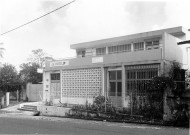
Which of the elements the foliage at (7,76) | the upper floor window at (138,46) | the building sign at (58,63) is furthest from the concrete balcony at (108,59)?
the foliage at (7,76)

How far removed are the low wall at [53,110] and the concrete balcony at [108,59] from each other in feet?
13.3

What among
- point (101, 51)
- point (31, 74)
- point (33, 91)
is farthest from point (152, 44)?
point (31, 74)

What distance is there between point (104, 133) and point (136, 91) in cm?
698

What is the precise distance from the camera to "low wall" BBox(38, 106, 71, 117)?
18617mm

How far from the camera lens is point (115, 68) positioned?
19203 millimetres

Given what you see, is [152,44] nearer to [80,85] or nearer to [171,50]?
[171,50]

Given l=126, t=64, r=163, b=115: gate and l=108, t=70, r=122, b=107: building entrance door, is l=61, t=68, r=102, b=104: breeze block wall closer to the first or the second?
l=108, t=70, r=122, b=107: building entrance door

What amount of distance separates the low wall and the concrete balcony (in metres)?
4.05

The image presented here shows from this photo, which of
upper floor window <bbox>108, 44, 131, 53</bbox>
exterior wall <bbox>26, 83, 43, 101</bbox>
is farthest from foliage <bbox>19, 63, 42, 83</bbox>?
upper floor window <bbox>108, 44, 131, 53</bbox>

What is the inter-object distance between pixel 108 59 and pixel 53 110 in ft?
18.9

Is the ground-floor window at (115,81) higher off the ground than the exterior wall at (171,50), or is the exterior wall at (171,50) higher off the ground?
the exterior wall at (171,50)

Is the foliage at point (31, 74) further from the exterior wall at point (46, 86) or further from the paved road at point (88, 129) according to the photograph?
the paved road at point (88, 129)

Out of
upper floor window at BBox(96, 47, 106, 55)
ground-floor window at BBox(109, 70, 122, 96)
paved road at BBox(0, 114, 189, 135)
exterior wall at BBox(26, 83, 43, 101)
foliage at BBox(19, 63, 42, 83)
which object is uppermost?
upper floor window at BBox(96, 47, 106, 55)

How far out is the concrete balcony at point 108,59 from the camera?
671 inches
